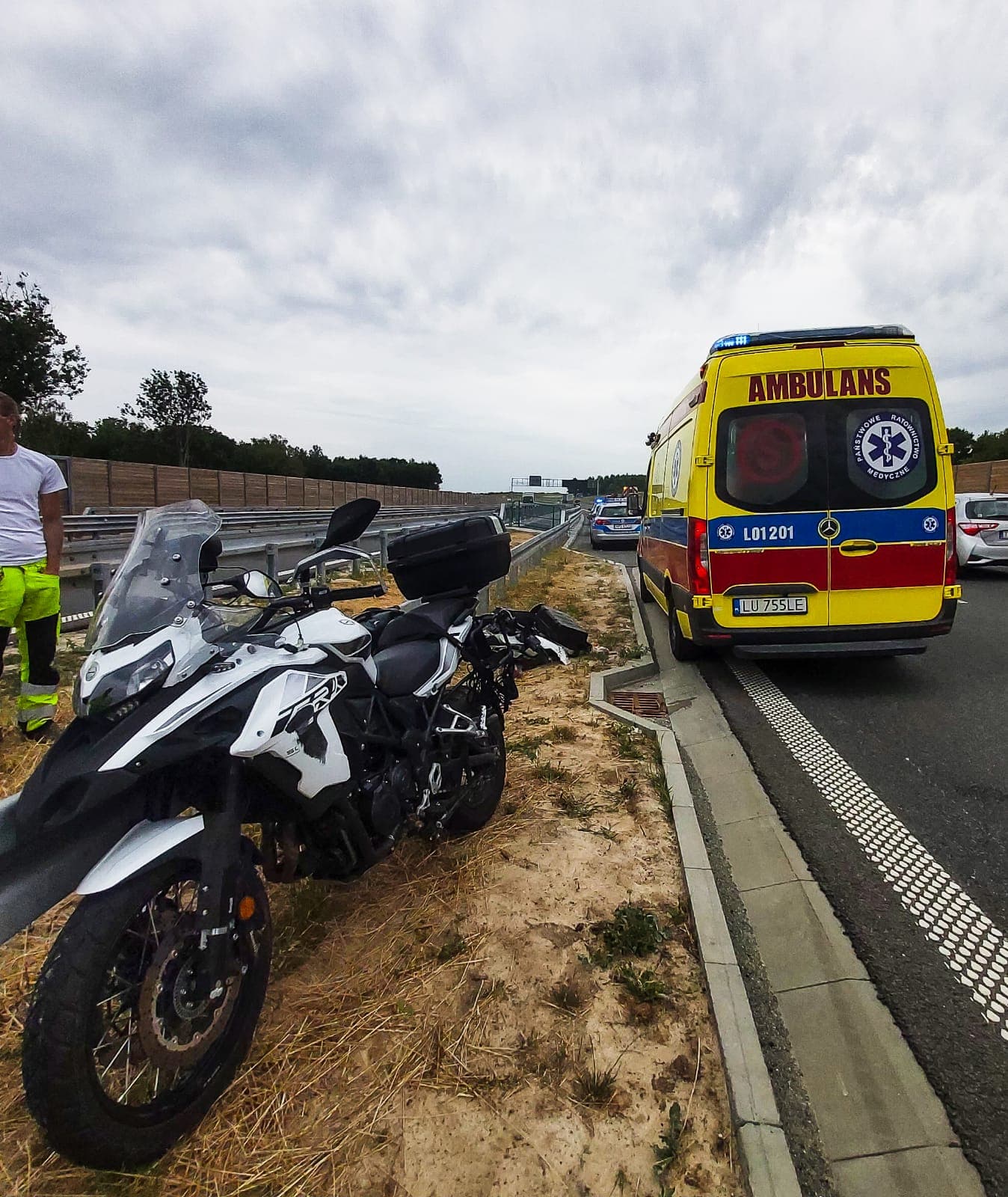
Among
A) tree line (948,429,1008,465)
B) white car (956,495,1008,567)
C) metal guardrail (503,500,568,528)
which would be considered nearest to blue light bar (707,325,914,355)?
white car (956,495,1008,567)

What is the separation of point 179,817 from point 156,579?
0.68 meters

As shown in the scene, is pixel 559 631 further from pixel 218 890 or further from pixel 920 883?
pixel 218 890

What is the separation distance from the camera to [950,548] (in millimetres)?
5457

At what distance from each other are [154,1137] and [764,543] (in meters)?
5.11

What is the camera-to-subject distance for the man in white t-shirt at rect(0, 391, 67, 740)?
398 cm

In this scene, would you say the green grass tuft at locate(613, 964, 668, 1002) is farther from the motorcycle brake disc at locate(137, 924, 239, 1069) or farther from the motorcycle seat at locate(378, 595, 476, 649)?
the motorcycle seat at locate(378, 595, 476, 649)

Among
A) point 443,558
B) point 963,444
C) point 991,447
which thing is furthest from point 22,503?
point 963,444

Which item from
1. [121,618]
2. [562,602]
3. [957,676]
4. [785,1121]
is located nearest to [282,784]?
[121,618]

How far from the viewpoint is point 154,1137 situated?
1719mm

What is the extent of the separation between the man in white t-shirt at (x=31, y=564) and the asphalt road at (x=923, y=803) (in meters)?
4.25

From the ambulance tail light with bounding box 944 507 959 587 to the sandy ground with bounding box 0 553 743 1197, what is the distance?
11.8 feet

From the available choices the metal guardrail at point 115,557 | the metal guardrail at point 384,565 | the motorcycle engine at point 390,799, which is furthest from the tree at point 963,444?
the motorcycle engine at point 390,799

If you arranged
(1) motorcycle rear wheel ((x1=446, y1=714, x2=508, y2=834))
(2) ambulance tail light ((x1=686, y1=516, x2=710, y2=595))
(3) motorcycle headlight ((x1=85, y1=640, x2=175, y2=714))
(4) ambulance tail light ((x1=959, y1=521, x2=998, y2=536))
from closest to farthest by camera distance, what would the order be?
1. (3) motorcycle headlight ((x1=85, y1=640, x2=175, y2=714))
2. (1) motorcycle rear wheel ((x1=446, y1=714, x2=508, y2=834))
3. (2) ambulance tail light ((x1=686, y1=516, x2=710, y2=595))
4. (4) ambulance tail light ((x1=959, y1=521, x2=998, y2=536))

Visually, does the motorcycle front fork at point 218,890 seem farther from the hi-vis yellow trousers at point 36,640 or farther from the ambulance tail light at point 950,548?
the ambulance tail light at point 950,548
